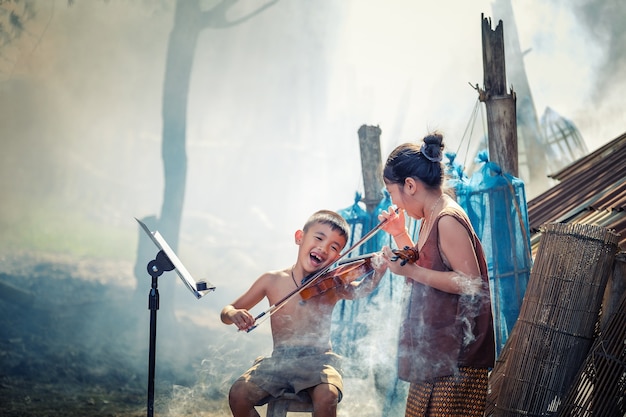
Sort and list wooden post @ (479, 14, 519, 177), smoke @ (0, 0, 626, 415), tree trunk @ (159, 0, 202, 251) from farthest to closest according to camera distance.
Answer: tree trunk @ (159, 0, 202, 251), smoke @ (0, 0, 626, 415), wooden post @ (479, 14, 519, 177)

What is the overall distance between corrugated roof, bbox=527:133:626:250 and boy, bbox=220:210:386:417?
2.26 metres

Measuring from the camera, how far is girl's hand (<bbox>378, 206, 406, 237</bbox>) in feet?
11.3

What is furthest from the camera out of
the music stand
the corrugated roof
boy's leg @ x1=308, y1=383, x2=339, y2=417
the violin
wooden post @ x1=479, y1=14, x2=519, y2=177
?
the corrugated roof

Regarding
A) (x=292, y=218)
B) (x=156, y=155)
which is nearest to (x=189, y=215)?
(x=156, y=155)

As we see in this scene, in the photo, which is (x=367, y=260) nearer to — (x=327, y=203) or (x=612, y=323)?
(x=612, y=323)

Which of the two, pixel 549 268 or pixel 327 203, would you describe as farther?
pixel 327 203

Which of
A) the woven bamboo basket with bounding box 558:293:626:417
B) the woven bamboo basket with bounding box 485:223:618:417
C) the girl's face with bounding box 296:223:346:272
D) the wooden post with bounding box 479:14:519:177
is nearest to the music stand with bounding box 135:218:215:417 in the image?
the girl's face with bounding box 296:223:346:272

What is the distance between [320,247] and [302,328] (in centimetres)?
43

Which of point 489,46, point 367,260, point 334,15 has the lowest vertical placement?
point 367,260

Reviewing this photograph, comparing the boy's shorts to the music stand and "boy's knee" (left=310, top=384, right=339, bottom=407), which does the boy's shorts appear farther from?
the music stand

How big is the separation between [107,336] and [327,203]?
461 centimetres

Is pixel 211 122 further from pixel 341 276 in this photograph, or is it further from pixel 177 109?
pixel 341 276

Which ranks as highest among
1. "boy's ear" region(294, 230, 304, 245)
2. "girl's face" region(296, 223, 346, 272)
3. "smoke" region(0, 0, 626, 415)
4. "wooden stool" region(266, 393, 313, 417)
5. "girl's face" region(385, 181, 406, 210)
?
"smoke" region(0, 0, 626, 415)

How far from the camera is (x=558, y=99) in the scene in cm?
1638
